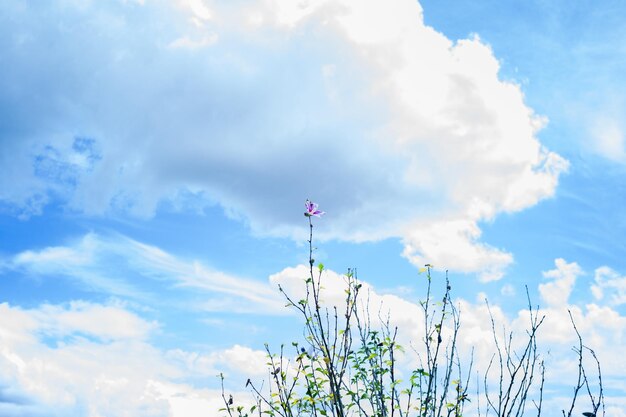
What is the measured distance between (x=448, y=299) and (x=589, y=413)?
189 cm

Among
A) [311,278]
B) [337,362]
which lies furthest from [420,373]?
[311,278]

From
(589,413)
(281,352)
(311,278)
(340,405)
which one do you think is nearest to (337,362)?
(340,405)

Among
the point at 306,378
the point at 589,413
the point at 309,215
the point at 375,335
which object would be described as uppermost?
the point at 309,215

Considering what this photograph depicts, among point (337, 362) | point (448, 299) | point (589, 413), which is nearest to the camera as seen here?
point (589, 413)

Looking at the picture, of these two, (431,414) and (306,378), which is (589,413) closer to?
(431,414)

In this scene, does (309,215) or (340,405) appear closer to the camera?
(340,405)

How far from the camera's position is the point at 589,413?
5.48 metres

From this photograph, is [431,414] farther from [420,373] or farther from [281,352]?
[281,352]

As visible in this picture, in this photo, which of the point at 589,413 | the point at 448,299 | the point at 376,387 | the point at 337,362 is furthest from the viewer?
the point at 448,299

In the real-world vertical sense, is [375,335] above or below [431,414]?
above

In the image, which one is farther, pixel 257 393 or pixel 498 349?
pixel 257 393

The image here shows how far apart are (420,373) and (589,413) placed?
1678mm

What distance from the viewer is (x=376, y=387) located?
21.2 ft

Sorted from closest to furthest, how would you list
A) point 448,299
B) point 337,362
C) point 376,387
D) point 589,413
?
1. point 589,413
2. point 337,362
3. point 376,387
4. point 448,299
